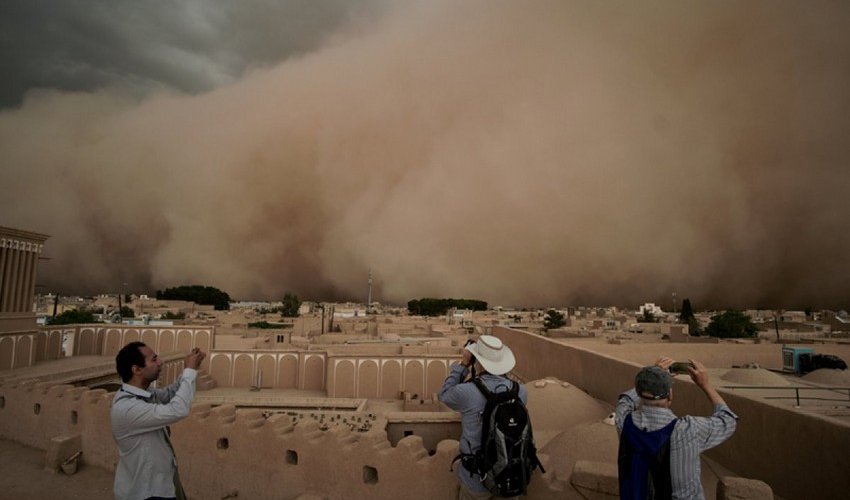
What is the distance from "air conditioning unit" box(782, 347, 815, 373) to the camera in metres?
13.5

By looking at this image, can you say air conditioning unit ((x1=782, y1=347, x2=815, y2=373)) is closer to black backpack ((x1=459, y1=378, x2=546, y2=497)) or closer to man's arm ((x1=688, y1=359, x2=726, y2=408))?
man's arm ((x1=688, y1=359, x2=726, y2=408))

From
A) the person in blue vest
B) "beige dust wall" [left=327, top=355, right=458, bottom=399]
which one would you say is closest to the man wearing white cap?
the person in blue vest

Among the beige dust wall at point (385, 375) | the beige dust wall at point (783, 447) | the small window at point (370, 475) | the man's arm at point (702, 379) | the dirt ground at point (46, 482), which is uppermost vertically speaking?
the man's arm at point (702, 379)

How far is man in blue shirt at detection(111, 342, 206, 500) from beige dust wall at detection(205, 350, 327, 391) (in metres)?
17.5

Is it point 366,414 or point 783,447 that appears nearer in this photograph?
point 783,447

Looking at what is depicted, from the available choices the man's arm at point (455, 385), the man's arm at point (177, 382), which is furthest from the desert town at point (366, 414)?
the man's arm at point (177, 382)

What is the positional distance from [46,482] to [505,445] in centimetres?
653

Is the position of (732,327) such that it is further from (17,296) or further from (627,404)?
(17,296)

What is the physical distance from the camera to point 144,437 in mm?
2248

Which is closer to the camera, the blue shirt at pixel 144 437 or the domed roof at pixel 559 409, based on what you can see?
the blue shirt at pixel 144 437

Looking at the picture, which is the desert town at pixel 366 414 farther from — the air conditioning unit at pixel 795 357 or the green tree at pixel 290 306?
the green tree at pixel 290 306

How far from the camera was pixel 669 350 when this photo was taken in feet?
50.5

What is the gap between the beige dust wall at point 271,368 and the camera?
19312mm

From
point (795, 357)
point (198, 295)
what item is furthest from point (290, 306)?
point (795, 357)
